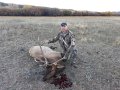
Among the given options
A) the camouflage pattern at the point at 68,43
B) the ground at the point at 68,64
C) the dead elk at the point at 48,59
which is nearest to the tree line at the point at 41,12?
the ground at the point at 68,64

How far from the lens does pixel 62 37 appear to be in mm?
10727

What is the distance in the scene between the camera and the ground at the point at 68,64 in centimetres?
991

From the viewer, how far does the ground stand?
9914 millimetres

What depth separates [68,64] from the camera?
35.3 feet

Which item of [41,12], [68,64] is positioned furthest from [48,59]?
[41,12]

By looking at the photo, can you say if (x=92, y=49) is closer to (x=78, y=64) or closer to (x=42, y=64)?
(x=78, y=64)

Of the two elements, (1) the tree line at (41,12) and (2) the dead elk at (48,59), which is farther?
(1) the tree line at (41,12)

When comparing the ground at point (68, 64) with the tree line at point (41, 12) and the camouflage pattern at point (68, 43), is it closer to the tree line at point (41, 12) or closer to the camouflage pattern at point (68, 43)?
the camouflage pattern at point (68, 43)

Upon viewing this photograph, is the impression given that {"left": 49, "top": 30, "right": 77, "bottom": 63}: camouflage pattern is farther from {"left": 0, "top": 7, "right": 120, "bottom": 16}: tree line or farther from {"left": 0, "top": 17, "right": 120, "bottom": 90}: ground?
{"left": 0, "top": 7, "right": 120, "bottom": 16}: tree line

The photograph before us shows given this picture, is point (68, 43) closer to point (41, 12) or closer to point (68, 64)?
point (68, 64)

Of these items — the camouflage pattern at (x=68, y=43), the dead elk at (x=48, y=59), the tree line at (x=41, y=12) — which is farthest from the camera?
the tree line at (x=41, y=12)

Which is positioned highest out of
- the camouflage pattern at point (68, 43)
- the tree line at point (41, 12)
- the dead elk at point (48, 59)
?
the camouflage pattern at point (68, 43)

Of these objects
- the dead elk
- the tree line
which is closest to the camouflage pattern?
the dead elk

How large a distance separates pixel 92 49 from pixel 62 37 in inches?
84.8
